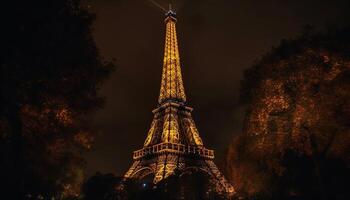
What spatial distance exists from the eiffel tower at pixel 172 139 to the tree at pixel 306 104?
25575 millimetres

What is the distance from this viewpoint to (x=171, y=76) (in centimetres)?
6412

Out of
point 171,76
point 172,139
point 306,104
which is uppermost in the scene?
point 171,76

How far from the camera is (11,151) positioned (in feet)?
44.4

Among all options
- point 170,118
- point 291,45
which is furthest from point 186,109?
point 291,45

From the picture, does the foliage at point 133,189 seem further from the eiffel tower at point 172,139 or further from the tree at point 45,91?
the eiffel tower at point 172,139

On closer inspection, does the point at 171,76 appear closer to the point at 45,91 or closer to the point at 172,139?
the point at 172,139

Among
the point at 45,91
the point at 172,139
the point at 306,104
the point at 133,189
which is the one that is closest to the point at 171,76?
the point at 172,139

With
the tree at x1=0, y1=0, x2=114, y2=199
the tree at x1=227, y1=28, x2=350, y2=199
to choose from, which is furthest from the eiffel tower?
the tree at x1=0, y1=0, x2=114, y2=199

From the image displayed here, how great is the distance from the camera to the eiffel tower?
53919 mm

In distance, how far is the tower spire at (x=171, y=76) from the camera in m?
63.5

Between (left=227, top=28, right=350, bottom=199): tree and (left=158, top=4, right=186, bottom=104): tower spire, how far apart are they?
1525 inches

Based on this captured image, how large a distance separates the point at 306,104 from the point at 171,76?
44.7m

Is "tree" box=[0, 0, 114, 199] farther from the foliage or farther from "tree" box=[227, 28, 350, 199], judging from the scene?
"tree" box=[227, 28, 350, 199]

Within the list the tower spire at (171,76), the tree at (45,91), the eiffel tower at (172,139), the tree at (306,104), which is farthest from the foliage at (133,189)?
the tower spire at (171,76)
